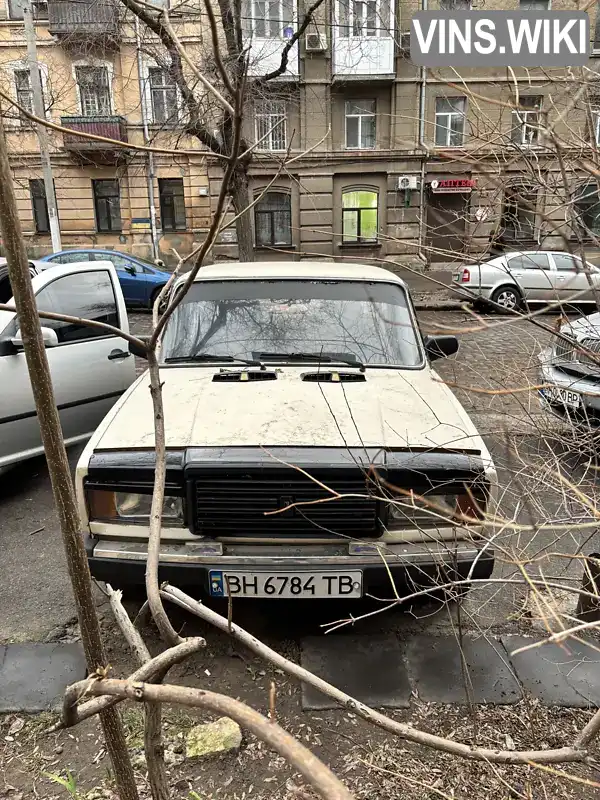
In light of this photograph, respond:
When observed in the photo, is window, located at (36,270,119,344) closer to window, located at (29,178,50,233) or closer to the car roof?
the car roof

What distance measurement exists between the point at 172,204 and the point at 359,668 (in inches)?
856

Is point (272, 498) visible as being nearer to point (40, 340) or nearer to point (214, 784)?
point (214, 784)

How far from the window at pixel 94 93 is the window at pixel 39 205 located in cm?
315

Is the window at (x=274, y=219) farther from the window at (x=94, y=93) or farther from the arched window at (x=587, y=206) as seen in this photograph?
the arched window at (x=587, y=206)

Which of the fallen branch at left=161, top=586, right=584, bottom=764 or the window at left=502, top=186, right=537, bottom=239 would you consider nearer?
the fallen branch at left=161, top=586, right=584, bottom=764

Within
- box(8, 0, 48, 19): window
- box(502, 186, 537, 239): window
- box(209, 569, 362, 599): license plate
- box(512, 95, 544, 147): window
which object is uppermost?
box(8, 0, 48, 19): window

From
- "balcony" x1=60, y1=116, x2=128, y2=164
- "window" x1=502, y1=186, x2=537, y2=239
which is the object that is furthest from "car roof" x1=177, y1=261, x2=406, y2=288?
"balcony" x1=60, y1=116, x2=128, y2=164

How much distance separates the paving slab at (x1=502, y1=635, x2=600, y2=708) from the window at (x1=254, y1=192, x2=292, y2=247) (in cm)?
2014

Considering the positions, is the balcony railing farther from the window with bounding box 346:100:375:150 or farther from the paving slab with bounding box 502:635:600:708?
the paving slab with bounding box 502:635:600:708

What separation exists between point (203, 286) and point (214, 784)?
2.80 m

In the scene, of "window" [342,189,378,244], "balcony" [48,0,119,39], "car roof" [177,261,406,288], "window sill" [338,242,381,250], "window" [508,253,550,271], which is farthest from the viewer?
"window" [342,189,378,244]

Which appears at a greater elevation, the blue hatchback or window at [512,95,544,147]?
window at [512,95,544,147]

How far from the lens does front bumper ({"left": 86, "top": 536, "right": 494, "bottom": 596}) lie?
2551mm

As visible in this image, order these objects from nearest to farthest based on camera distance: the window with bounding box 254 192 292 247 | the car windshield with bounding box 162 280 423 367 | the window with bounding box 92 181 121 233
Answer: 1. the car windshield with bounding box 162 280 423 367
2. the window with bounding box 254 192 292 247
3. the window with bounding box 92 181 121 233
